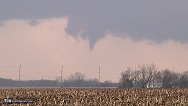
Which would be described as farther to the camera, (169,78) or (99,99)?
(169,78)

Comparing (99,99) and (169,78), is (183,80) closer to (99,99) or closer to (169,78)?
(169,78)

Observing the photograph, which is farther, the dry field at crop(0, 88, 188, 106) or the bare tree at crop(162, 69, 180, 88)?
the bare tree at crop(162, 69, 180, 88)

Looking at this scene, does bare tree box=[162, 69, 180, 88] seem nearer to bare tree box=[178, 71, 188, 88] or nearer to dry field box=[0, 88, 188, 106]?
bare tree box=[178, 71, 188, 88]

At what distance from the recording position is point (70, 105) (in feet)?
84.3

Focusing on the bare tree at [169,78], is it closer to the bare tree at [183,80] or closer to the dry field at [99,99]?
the bare tree at [183,80]

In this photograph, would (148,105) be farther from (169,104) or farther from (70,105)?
(70,105)

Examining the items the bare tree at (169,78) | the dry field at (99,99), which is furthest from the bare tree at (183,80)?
the dry field at (99,99)

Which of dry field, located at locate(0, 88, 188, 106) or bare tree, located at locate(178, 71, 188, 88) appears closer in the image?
dry field, located at locate(0, 88, 188, 106)

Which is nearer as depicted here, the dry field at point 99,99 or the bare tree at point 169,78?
the dry field at point 99,99

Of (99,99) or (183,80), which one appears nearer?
(99,99)

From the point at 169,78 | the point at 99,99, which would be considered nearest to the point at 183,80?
the point at 169,78

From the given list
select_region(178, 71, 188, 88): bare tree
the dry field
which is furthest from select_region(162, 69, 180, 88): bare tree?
the dry field

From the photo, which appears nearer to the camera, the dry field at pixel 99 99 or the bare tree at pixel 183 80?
the dry field at pixel 99 99

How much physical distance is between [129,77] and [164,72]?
25.9 m
